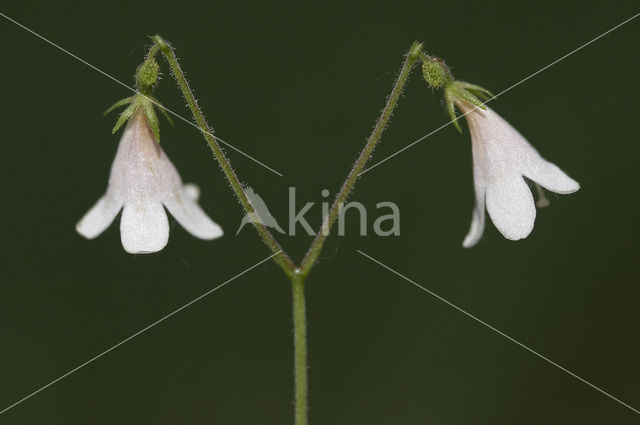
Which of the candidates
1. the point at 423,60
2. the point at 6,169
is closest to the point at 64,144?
the point at 6,169

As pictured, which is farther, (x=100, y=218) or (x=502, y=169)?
(x=100, y=218)

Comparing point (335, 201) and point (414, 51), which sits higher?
point (414, 51)

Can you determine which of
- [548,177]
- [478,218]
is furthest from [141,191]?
[548,177]

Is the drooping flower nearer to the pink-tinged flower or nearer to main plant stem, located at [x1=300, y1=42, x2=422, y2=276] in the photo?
main plant stem, located at [x1=300, y1=42, x2=422, y2=276]

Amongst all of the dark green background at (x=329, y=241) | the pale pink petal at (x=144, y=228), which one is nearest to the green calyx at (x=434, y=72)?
the pale pink petal at (x=144, y=228)

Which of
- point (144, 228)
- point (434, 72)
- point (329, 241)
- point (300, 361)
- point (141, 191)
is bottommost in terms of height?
point (300, 361)

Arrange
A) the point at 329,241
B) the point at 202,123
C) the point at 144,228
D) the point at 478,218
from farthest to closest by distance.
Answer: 1. the point at 329,241
2. the point at 478,218
3. the point at 144,228
4. the point at 202,123

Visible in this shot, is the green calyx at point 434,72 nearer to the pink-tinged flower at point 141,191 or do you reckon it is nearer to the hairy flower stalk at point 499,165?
the hairy flower stalk at point 499,165

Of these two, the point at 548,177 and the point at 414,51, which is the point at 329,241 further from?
the point at 414,51

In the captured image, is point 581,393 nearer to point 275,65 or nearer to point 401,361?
point 401,361
